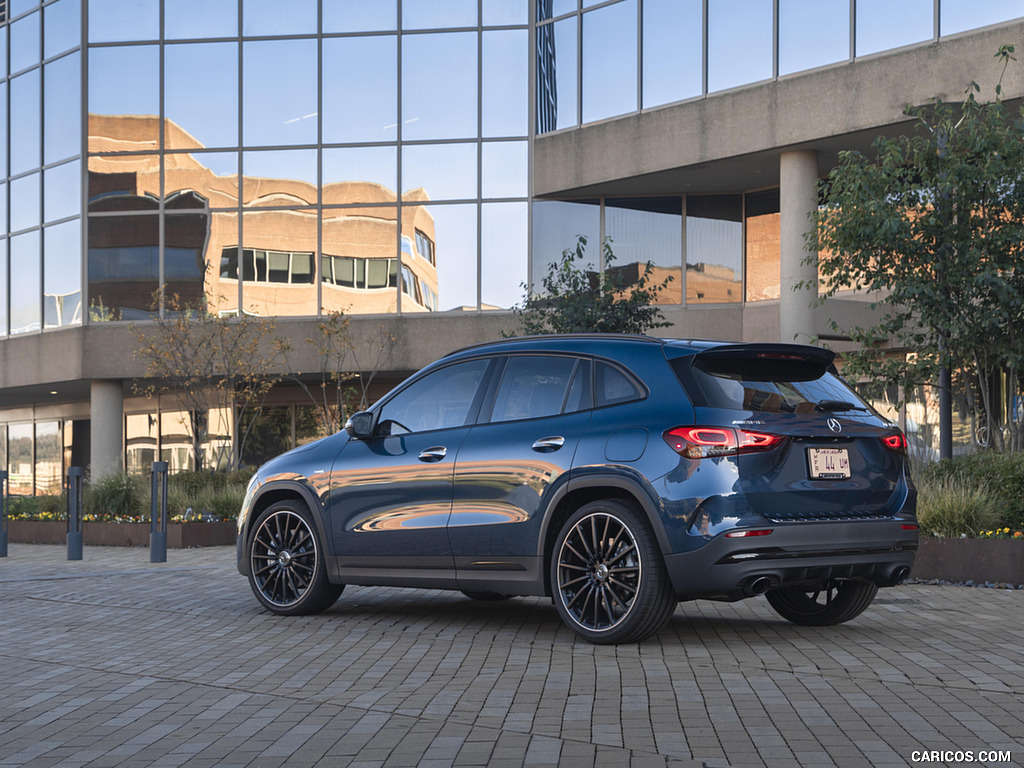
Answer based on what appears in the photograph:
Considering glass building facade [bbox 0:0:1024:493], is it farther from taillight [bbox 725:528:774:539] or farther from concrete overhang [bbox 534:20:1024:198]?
taillight [bbox 725:528:774:539]

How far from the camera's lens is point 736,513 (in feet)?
21.7

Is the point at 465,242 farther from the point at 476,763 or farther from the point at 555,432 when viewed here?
the point at 476,763

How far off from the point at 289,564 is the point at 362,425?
1.22 metres

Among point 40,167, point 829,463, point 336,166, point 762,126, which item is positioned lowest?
point 829,463

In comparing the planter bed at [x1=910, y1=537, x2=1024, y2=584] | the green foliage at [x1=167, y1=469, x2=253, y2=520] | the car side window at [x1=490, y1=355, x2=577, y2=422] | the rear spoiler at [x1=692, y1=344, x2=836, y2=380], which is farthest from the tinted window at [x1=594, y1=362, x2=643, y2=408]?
the green foliage at [x1=167, y1=469, x2=253, y2=520]

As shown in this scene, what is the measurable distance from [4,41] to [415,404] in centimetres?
2930

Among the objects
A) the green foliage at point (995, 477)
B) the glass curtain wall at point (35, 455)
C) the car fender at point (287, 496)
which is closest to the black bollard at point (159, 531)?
the car fender at point (287, 496)

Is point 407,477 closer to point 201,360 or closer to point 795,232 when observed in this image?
point 201,360

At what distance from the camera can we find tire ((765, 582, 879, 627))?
7.95m

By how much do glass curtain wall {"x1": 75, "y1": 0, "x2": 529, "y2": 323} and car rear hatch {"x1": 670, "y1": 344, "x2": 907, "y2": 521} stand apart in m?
21.0

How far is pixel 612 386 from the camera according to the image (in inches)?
289

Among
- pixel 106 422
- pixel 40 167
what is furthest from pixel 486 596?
pixel 40 167

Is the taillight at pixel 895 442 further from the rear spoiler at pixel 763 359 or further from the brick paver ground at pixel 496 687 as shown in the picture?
the brick paver ground at pixel 496 687

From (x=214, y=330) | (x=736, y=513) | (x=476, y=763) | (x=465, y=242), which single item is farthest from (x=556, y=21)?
(x=476, y=763)
